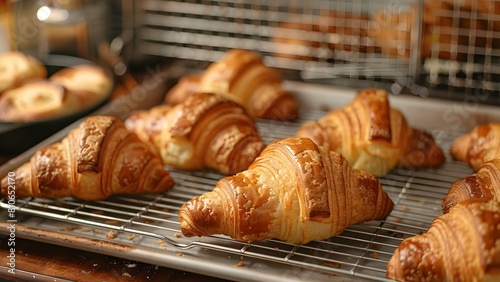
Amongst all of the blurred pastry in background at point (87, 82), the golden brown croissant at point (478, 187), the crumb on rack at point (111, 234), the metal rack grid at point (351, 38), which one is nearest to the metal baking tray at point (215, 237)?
the crumb on rack at point (111, 234)

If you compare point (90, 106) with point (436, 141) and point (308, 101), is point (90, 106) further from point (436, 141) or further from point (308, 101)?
point (436, 141)

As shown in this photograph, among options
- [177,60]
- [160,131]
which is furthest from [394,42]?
[160,131]

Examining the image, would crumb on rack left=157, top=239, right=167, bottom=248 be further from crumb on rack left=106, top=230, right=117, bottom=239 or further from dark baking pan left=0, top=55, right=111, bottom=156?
dark baking pan left=0, top=55, right=111, bottom=156

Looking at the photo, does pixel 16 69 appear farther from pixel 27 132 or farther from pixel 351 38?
pixel 351 38

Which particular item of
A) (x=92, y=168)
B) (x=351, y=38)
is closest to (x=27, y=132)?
(x=92, y=168)

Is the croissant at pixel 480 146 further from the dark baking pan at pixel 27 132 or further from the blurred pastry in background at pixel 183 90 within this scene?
the dark baking pan at pixel 27 132

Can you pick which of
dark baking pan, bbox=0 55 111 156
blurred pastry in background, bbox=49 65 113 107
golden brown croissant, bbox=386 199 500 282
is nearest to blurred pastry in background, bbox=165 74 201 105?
blurred pastry in background, bbox=49 65 113 107
